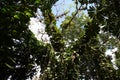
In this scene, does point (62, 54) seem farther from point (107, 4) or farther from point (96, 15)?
point (107, 4)

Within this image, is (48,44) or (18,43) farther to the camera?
(48,44)

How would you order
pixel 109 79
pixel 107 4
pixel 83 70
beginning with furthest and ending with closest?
pixel 83 70 < pixel 109 79 < pixel 107 4

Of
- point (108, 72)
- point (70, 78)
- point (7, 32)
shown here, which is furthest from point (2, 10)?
point (108, 72)

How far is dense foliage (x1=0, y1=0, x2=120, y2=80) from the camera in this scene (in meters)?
10.3

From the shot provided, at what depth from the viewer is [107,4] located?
11828 millimetres

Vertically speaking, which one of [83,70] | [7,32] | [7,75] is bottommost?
[7,75]

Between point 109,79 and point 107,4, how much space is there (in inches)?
197

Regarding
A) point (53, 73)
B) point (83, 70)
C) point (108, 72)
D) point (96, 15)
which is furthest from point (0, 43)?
point (83, 70)

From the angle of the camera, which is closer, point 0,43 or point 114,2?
point 0,43

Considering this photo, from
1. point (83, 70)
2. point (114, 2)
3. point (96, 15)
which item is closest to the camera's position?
point (114, 2)

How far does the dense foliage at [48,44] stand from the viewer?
10288mm

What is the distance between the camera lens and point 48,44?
13.0 meters

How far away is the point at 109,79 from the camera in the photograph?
1466cm

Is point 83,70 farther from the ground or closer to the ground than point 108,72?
farther from the ground
